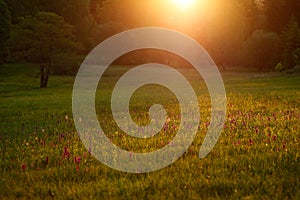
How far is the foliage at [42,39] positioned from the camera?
49.0 m

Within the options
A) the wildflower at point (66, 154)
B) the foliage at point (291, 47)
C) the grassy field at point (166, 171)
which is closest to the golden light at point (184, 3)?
the foliage at point (291, 47)

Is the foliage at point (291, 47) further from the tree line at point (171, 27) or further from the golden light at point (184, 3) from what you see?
the golden light at point (184, 3)

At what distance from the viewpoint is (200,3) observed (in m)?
80.5

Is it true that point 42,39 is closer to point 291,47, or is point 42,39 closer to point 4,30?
point 4,30

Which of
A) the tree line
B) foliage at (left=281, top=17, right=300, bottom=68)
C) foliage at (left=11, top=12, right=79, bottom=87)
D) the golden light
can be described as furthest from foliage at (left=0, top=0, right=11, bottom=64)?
foliage at (left=281, top=17, right=300, bottom=68)

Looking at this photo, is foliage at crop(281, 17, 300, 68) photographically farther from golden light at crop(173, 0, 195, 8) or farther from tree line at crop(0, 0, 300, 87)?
golden light at crop(173, 0, 195, 8)

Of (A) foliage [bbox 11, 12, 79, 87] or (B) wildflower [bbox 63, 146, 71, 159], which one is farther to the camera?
(A) foliage [bbox 11, 12, 79, 87]

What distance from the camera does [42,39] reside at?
50.0 metres

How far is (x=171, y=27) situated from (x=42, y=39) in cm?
4360

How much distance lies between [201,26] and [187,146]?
73.9 m

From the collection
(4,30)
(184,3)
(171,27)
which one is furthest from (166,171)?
(184,3)

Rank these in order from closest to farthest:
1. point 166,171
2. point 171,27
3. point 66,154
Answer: point 166,171
point 66,154
point 171,27

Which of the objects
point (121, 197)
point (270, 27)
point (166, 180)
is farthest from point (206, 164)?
point (270, 27)

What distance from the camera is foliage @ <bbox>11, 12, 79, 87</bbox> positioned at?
1930 inches
